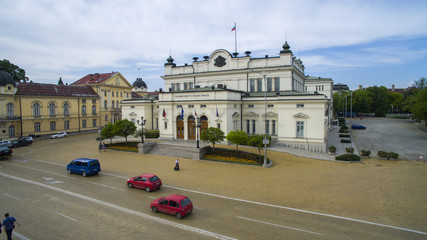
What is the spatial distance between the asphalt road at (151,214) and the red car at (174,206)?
1.20 feet

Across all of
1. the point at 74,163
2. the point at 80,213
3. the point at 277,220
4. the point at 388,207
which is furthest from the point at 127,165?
the point at 388,207

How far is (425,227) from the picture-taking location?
13430mm

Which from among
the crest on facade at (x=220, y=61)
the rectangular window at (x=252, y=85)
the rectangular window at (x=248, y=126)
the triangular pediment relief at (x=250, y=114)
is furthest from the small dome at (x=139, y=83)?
the rectangular window at (x=248, y=126)

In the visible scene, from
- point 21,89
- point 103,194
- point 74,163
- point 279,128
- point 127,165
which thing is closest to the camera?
point 103,194

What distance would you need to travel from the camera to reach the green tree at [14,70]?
59188 mm

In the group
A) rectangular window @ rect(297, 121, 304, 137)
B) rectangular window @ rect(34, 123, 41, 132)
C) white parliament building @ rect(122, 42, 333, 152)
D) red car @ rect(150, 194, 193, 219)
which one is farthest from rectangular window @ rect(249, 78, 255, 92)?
rectangular window @ rect(34, 123, 41, 132)

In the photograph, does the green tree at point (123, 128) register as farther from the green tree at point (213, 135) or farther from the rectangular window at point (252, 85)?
the rectangular window at point (252, 85)

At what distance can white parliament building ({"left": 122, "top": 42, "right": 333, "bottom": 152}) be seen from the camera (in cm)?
3525

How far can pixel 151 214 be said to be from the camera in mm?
15484

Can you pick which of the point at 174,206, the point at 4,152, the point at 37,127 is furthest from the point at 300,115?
the point at 37,127

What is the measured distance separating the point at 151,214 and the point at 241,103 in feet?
91.6

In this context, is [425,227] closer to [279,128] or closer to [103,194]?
[103,194]

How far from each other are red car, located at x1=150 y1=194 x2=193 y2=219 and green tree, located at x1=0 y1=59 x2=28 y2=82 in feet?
215

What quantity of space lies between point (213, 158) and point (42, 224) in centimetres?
1854
